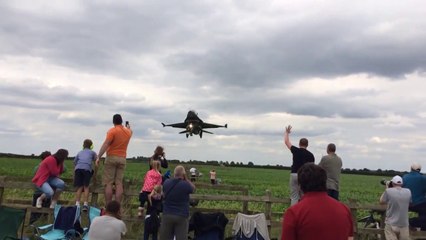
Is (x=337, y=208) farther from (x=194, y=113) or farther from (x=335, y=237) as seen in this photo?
(x=194, y=113)

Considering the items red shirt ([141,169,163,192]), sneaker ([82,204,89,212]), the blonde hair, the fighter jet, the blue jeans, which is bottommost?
sneaker ([82,204,89,212])

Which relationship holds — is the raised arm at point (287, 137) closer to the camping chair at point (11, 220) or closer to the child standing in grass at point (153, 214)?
the child standing in grass at point (153, 214)

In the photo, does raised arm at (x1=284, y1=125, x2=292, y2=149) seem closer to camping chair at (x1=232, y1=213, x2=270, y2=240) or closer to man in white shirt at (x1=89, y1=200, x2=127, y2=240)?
camping chair at (x1=232, y1=213, x2=270, y2=240)

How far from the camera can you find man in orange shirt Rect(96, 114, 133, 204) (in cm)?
917

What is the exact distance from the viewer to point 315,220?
3539 millimetres

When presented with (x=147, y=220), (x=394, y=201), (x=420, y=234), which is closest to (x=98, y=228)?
(x=147, y=220)

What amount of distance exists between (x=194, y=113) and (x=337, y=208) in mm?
34226

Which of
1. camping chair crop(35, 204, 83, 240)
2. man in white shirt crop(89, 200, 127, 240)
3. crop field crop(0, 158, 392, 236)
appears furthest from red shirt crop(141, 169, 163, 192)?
man in white shirt crop(89, 200, 127, 240)

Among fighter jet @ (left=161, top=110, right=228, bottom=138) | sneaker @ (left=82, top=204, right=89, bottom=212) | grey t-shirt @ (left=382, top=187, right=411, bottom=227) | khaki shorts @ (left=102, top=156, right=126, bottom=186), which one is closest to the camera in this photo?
grey t-shirt @ (left=382, top=187, right=411, bottom=227)

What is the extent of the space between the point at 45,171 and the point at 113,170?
1369 millimetres

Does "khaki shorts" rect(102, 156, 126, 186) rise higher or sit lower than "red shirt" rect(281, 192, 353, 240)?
higher

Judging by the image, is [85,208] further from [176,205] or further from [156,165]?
[176,205]

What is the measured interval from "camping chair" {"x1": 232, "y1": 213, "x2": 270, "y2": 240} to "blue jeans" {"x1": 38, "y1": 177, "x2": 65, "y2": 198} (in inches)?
145

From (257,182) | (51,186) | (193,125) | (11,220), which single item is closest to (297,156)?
(51,186)
